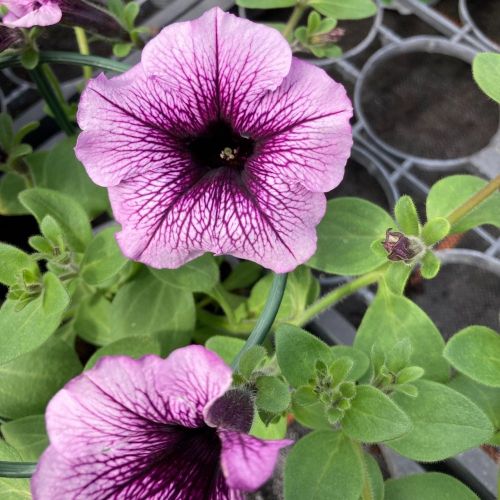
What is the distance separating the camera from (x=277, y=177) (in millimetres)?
600

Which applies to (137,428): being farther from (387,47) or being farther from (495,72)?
(387,47)

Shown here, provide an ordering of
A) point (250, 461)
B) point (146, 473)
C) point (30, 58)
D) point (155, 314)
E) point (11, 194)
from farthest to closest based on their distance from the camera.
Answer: point (11, 194) → point (155, 314) → point (30, 58) → point (146, 473) → point (250, 461)

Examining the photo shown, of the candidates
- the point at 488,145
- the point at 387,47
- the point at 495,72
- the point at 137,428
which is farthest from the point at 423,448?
the point at 387,47

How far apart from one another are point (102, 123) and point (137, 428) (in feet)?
0.92

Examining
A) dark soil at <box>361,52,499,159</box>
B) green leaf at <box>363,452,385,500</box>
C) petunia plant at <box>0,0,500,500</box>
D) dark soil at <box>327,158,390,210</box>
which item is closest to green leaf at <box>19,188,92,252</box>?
petunia plant at <box>0,0,500,500</box>

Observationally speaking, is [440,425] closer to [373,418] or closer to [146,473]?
[373,418]

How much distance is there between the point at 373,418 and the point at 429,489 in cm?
17

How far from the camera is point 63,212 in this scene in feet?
2.49

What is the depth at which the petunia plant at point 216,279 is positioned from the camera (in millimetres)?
479

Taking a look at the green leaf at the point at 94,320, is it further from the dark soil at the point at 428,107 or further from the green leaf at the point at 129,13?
the dark soil at the point at 428,107

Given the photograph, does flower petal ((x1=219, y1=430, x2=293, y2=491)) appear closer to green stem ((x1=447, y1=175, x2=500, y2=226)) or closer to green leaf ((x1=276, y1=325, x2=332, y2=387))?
green leaf ((x1=276, y1=325, x2=332, y2=387))

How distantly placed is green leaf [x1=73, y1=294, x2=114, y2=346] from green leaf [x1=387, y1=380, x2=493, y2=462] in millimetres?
428

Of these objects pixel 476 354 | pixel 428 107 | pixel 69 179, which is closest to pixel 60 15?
pixel 69 179

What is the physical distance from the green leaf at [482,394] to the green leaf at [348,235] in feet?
0.62
